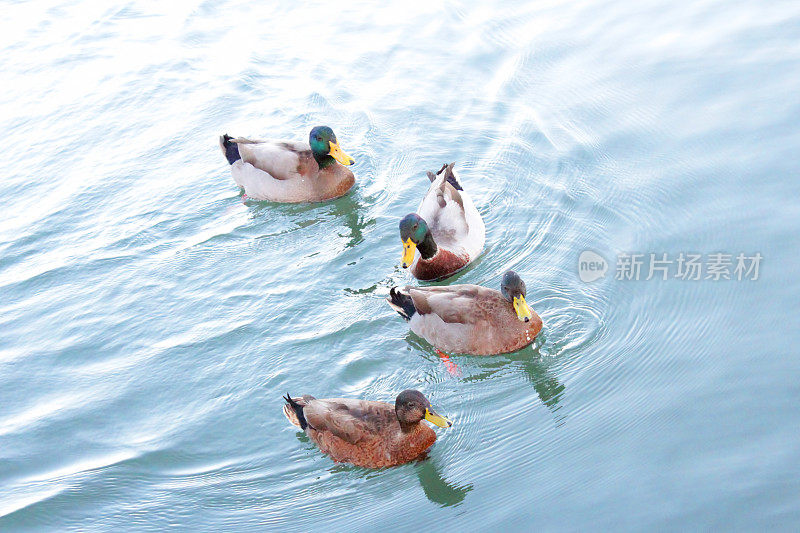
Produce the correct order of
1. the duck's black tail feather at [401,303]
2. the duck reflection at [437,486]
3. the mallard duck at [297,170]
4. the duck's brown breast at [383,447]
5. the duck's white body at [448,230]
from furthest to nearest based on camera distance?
1. the mallard duck at [297,170]
2. the duck's white body at [448,230]
3. the duck's black tail feather at [401,303]
4. the duck's brown breast at [383,447]
5. the duck reflection at [437,486]

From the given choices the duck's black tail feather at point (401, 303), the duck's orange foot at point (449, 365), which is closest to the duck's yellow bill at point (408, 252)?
the duck's black tail feather at point (401, 303)

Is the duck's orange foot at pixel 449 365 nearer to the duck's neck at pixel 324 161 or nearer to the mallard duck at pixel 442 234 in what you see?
the mallard duck at pixel 442 234

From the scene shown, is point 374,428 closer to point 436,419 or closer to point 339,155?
point 436,419

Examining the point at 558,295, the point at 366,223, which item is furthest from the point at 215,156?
the point at 558,295

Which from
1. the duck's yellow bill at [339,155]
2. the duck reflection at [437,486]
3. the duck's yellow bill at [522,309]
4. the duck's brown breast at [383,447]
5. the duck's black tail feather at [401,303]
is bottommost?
the duck reflection at [437,486]

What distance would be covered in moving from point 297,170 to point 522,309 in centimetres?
396

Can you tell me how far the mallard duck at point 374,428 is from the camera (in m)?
6.23

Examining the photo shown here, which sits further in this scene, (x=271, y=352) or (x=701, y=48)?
(x=701, y=48)

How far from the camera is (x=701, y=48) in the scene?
11.1m

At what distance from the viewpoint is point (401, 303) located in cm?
779

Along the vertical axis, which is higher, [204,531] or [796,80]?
[796,80]

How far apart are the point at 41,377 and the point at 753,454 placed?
589 centimetres

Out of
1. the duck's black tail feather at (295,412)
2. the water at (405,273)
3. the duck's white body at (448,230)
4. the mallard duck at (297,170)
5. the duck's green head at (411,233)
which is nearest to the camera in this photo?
the water at (405,273)

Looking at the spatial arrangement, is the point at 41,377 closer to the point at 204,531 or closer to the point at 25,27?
the point at 204,531
